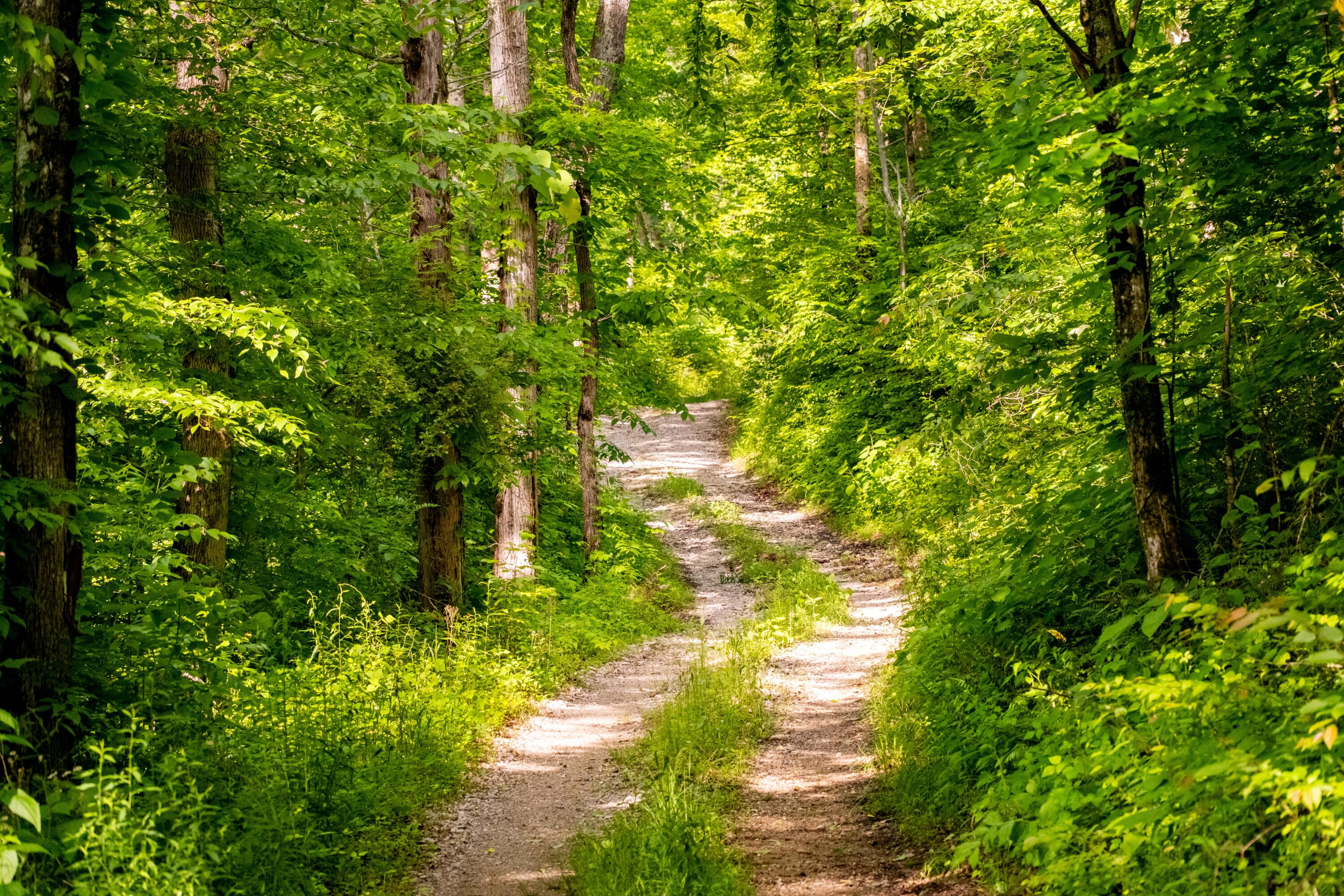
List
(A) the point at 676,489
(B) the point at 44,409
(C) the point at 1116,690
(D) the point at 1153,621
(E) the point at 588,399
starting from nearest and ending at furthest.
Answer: (D) the point at 1153,621 → (C) the point at 1116,690 → (B) the point at 44,409 → (E) the point at 588,399 → (A) the point at 676,489

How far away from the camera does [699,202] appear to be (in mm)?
12914

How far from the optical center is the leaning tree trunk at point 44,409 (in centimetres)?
395

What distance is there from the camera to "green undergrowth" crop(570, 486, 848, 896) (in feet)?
16.2

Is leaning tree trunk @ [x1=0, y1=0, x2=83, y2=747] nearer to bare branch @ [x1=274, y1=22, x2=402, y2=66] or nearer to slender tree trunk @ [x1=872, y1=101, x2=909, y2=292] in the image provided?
bare branch @ [x1=274, y1=22, x2=402, y2=66]

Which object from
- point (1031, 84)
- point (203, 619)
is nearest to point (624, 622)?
point (203, 619)

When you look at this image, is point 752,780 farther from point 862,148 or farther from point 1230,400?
point 862,148

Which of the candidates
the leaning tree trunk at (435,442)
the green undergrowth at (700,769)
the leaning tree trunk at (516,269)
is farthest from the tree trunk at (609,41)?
the green undergrowth at (700,769)

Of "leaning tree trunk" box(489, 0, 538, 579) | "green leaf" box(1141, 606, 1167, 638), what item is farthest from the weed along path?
"green leaf" box(1141, 606, 1167, 638)

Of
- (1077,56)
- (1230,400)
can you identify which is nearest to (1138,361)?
(1230,400)

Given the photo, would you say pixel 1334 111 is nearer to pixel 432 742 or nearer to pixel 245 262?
pixel 432 742

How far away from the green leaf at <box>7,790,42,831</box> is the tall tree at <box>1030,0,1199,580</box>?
507 centimetres

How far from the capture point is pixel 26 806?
3176mm

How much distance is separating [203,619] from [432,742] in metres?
2.13

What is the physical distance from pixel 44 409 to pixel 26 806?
5.98 ft
